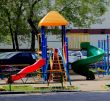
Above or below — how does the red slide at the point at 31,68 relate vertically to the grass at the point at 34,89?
above

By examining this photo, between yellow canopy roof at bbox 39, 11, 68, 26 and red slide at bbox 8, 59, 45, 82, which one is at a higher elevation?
yellow canopy roof at bbox 39, 11, 68, 26

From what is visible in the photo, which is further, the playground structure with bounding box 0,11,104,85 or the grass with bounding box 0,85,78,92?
the playground structure with bounding box 0,11,104,85

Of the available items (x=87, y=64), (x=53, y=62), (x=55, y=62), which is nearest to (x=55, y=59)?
(x=55, y=62)

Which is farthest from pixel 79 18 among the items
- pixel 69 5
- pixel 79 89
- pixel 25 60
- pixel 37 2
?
pixel 79 89

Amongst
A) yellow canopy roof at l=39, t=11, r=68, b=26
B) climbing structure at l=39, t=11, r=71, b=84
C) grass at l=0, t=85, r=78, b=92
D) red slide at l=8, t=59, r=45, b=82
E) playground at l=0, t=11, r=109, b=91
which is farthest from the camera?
yellow canopy roof at l=39, t=11, r=68, b=26

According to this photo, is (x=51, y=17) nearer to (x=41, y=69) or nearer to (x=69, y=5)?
(x=41, y=69)

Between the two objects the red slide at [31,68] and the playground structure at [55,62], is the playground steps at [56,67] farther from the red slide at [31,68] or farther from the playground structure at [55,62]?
the red slide at [31,68]

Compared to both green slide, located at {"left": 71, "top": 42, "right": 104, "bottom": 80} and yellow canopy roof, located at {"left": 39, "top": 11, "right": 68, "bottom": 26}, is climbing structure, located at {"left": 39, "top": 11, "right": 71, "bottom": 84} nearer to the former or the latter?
yellow canopy roof, located at {"left": 39, "top": 11, "right": 68, "bottom": 26}

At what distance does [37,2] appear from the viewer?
121ft

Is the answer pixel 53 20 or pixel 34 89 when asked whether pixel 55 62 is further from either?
pixel 34 89

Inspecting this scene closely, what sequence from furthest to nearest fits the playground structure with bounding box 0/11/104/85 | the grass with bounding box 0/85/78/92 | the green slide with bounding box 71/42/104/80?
the green slide with bounding box 71/42/104/80 < the playground structure with bounding box 0/11/104/85 < the grass with bounding box 0/85/78/92

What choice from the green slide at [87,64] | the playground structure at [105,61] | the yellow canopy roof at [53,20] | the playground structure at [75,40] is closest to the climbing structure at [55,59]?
the yellow canopy roof at [53,20]

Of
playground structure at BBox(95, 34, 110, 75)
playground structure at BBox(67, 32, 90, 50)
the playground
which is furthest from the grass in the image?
playground structure at BBox(67, 32, 90, 50)

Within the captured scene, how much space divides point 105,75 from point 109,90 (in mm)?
9306
